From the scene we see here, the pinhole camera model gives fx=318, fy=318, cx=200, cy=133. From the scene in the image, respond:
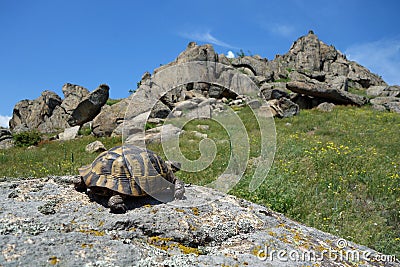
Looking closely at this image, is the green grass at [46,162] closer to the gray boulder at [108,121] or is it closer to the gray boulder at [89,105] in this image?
the gray boulder at [108,121]

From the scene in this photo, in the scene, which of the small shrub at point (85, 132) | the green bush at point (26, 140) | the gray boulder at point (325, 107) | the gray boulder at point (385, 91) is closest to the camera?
the green bush at point (26, 140)

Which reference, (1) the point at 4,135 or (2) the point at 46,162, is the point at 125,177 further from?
(1) the point at 4,135

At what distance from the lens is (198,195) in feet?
19.4

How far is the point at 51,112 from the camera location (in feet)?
138

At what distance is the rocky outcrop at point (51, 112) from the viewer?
36919mm

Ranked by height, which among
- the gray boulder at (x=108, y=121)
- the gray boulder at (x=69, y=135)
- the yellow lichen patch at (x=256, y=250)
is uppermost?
the gray boulder at (x=108, y=121)

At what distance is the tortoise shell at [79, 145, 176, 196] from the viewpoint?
191 inches

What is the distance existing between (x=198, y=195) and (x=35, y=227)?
2.81 metres

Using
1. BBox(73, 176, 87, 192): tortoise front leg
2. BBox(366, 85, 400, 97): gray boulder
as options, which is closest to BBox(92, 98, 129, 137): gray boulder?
BBox(73, 176, 87, 192): tortoise front leg

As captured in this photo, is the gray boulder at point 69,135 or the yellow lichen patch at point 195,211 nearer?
the yellow lichen patch at point 195,211

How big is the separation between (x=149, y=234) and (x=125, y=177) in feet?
3.38

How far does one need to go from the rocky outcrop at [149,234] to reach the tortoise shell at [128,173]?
0.30 m

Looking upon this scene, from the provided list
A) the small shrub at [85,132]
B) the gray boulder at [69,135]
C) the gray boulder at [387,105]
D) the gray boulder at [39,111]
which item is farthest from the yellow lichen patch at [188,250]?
the gray boulder at [39,111]

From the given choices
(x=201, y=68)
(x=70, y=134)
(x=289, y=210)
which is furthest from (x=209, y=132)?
(x=201, y=68)
